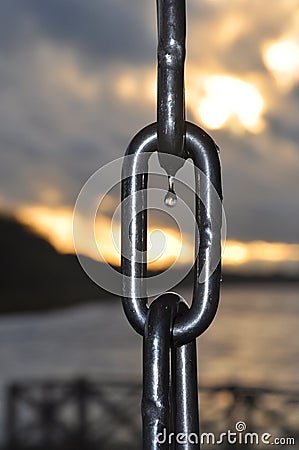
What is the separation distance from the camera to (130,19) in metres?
4.36

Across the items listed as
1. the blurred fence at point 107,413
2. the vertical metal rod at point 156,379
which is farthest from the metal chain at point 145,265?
the blurred fence at point 107,413

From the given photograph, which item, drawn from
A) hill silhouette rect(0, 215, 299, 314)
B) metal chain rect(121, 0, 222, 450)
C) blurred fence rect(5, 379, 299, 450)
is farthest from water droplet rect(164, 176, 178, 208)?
hill silhouette rect(0, 215, 299, 314)

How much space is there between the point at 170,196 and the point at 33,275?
12.6 m

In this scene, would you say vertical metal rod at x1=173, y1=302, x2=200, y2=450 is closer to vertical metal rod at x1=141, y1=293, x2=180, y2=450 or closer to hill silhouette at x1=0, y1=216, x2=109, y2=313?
vertical metal rod at x1=141, y1=293, x2=180, y2=450

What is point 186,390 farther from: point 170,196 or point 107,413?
point 107,413

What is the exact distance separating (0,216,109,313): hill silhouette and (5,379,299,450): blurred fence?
5.19 metres

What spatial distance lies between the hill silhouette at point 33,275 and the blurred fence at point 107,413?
17.0 ft

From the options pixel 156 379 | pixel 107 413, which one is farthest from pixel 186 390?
pixel 107 413

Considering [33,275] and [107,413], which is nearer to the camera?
[107,413]

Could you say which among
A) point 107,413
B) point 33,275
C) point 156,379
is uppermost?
point 33,275

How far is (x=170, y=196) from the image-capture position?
0.39m

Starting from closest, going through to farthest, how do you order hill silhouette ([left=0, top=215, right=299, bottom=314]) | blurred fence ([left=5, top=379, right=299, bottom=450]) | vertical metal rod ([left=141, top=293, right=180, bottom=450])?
vertical metal rod ([left=141, top=293, right=180, bottom=450]), blurred fence ([left=5, top=379, right=299, bottom=450]), hill silhouette ([left=0, top=215, right=299, bottom=314])

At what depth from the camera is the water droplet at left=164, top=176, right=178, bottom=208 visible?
1.27 feet

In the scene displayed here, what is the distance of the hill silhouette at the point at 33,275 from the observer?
10.5m
